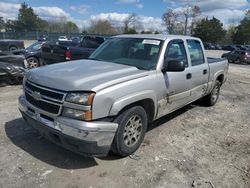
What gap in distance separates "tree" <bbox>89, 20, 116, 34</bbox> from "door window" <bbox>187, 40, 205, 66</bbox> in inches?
3165

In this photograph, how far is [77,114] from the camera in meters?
3.30

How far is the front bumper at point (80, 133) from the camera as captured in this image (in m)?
3.26

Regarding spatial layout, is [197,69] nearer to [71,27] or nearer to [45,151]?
[45,151]

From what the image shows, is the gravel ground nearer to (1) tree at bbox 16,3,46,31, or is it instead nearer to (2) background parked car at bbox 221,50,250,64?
(2) background parked car at bbox 221,50,250,64

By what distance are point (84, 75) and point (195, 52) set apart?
295 cm

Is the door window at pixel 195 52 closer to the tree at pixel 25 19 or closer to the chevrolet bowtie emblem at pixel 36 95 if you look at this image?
the chevrolet bowtie emblem at pixel 36 95

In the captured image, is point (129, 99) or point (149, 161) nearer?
point (129, 99)

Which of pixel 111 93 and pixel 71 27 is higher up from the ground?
pixel 71 27

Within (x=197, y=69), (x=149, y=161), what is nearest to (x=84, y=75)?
(x=149, y=161)

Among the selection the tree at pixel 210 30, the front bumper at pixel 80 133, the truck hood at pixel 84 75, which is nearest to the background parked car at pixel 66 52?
the truck hood at pixel 84 75

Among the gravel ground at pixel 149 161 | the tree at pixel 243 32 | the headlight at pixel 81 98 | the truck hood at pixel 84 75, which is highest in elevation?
the tree at pixel 243 32

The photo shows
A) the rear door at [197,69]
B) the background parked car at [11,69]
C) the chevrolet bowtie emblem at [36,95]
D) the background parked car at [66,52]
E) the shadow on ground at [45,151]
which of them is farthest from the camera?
the background parked car at [66,52]

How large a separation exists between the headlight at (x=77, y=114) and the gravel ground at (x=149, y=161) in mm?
812

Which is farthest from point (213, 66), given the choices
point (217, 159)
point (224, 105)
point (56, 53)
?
point (56, 53)
